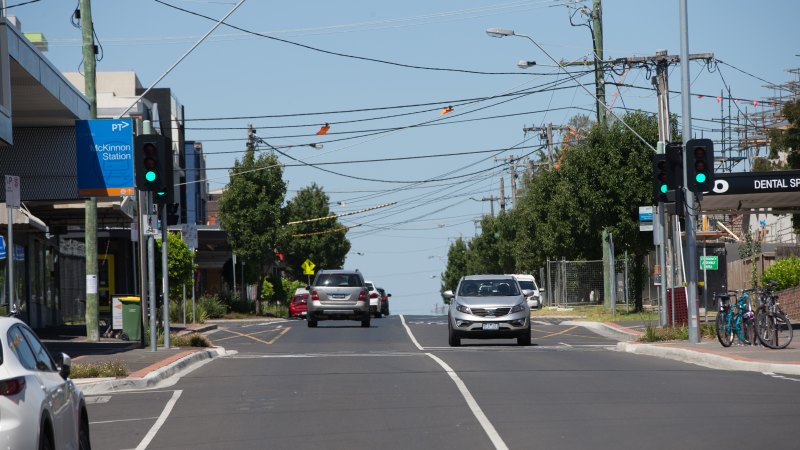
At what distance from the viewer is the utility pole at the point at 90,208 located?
99.5 feet

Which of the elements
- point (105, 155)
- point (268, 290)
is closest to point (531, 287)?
point (268, 290)

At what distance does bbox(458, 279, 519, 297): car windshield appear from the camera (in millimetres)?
30109

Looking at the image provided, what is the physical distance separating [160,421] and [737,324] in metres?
13.5

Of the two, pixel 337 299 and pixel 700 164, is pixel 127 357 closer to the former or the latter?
pixel 700 164

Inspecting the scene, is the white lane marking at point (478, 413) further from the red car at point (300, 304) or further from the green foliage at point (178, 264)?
the red car at point (300, 304)

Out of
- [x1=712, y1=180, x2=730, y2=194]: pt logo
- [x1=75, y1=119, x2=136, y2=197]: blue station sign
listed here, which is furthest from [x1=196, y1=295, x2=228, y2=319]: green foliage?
[x1=712, y1=180, x2=730, y2=194]: pt logo

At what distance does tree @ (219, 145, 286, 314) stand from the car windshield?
3426cm

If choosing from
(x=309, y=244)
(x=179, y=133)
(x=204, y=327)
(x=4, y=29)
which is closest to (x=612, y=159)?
(x=204, y=327)

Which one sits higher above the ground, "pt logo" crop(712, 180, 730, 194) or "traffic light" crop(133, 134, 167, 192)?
"traffic light" crop(133, 134, 167, 192)

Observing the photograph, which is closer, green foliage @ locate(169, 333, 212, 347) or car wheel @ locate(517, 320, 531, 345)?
green foliage @ locate(169, 333, 212, 347)

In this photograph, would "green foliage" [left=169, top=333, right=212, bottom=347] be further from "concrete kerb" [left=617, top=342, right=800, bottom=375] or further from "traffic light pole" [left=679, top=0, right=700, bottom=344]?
"traffic light pole" [left=679, top=0, right=700, bottom=344]

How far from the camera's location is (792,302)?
3819 centimetres

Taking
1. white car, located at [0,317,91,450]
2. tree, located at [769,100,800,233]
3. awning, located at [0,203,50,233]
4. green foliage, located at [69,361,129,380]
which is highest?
tree, located at [769,100,800,233]

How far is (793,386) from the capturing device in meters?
16.6
